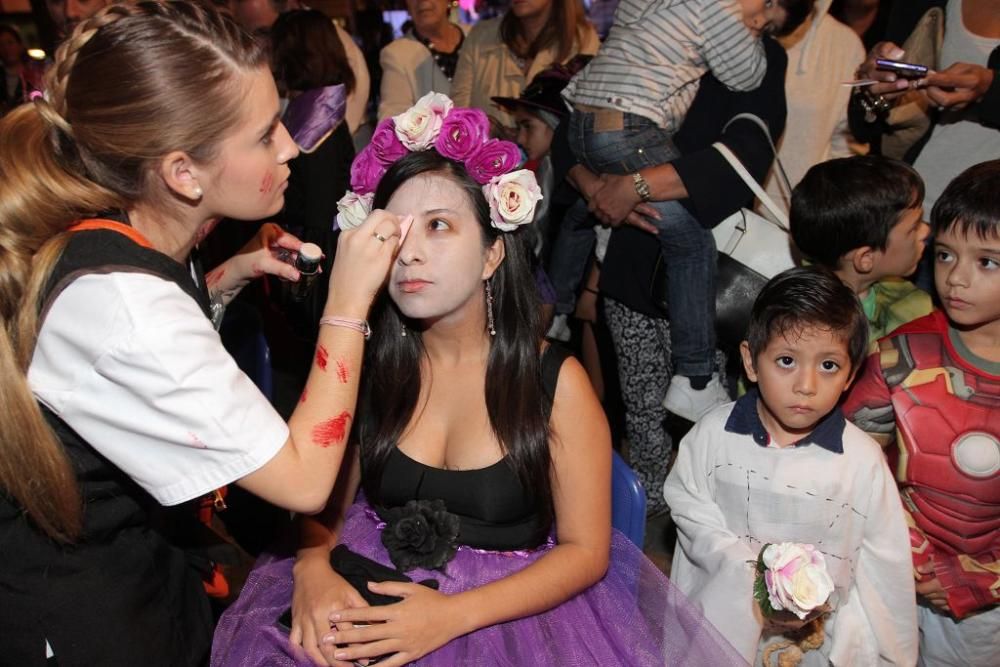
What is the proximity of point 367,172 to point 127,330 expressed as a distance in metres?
0.80

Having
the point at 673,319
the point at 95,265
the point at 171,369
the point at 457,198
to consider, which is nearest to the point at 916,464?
the point at 673,319

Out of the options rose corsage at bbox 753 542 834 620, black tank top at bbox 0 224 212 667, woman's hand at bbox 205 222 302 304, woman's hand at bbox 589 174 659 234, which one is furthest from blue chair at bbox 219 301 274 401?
rose corsage at bbox 753 542 834 620

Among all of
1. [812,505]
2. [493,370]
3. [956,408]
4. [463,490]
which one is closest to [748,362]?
[812,505]

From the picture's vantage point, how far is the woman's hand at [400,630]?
1.41m

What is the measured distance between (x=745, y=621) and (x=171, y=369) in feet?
4.17

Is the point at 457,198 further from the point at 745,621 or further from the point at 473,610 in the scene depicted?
the point at 745,621

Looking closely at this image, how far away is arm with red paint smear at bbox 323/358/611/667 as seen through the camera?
1421 mm

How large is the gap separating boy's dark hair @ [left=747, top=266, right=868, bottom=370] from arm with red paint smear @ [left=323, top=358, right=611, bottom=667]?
433 mm

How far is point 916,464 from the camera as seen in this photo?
1.82 m

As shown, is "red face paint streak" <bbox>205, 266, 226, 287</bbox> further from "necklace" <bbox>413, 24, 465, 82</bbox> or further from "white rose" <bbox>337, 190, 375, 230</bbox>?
"necklace" <bbox>413, 24, 465, 82</bbox>

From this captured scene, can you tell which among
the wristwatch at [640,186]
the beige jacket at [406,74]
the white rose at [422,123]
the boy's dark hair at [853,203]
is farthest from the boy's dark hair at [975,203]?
the beige jacket at [406,74]

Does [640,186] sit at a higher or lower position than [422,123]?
lower

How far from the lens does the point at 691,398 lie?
241 centimetres

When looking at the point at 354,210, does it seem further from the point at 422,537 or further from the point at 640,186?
the point at 640,186
